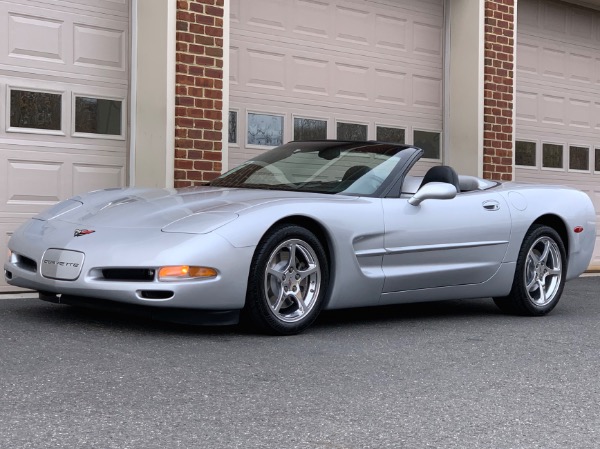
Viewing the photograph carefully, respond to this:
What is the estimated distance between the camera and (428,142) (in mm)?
11961

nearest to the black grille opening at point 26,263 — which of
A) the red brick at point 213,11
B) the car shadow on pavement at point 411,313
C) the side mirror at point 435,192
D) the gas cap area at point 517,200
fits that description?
the car shadow on pavement at point 411,313

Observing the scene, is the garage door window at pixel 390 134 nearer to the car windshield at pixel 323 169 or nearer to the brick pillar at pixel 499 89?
the brick pillar at pixel 499 89

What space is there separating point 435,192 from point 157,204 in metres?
1.74

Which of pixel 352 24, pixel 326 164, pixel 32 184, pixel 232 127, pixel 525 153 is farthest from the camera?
pixel 525 153

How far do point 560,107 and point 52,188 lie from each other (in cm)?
729

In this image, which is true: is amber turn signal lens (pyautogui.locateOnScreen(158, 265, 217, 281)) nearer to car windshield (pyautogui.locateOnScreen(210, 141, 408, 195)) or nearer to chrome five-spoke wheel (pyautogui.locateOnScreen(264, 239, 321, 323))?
chrome five-spoke wheel (pyautogui.locateOnScreen(264, 239, 321, 323))

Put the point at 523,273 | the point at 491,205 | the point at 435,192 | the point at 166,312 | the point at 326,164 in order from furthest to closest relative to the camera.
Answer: the point at 523,273 → the point at 491,205 → the point at 326,164 → the point at 435,192 → the point at 166,312

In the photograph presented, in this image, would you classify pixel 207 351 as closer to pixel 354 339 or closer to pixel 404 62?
pixel 354 339

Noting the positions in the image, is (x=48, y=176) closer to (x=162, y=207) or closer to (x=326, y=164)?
(x=326, y=164)

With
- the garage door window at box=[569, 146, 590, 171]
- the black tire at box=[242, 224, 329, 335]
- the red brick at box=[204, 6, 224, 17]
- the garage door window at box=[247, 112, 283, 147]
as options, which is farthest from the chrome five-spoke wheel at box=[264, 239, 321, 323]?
the garage door window at box=[569, 146, 590, 171]

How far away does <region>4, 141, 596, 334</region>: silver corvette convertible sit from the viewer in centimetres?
556

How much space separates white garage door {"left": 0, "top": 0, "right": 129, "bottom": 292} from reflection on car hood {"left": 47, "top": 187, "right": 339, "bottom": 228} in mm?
2218

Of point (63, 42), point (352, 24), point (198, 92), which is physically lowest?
point (198, 92)

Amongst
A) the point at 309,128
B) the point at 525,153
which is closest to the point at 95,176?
the point at 309,128
